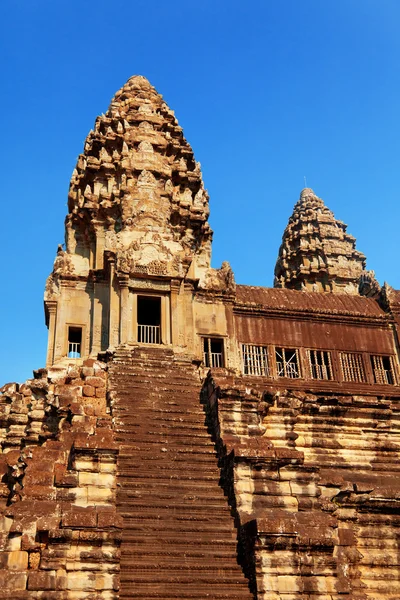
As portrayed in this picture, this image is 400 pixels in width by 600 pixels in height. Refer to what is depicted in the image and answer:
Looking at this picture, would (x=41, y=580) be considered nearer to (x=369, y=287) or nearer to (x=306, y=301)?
(x=306, y=301)

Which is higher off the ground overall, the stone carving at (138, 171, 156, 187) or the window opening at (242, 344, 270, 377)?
the stone carving at (138, 171, 156, 187)

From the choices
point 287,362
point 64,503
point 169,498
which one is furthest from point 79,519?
point 287,362

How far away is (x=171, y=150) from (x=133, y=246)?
6746 mm

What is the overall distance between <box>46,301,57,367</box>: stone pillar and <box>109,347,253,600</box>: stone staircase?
380 cm

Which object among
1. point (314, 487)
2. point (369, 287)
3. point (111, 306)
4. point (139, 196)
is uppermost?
point (139, 196)

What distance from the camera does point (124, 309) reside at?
21.2 meters

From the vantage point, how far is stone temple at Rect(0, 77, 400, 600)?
12398 millimetres

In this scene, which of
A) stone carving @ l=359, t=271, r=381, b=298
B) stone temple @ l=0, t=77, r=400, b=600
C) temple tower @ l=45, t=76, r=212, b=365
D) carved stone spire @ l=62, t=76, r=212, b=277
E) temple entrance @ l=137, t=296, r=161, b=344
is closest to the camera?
stone temple @ l=0, t=77, r=400, b=600

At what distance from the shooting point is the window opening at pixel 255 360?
23.1 meters

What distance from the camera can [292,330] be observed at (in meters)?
Result: 24.1

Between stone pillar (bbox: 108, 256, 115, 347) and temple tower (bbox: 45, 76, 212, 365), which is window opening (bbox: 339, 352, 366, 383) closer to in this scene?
temple tower (bbox: 45, 76, 212, 365)

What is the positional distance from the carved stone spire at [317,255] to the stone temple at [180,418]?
15.6 m

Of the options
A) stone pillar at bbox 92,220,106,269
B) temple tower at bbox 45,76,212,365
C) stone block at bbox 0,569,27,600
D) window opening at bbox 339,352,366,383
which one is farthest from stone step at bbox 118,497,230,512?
window opening at bbox 339,352,366,383

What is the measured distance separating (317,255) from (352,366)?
21.8 meters
